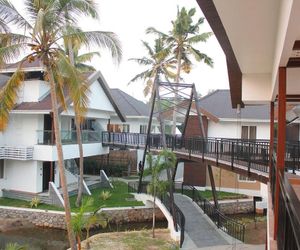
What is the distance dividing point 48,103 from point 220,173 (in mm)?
11730

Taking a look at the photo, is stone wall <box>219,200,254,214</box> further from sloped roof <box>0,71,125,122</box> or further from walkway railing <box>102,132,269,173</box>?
sloped roof <box>0,71,125,122</box>

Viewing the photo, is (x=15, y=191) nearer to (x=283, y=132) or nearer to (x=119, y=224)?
(x=119, y=224)

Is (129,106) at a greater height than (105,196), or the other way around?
(129,106)

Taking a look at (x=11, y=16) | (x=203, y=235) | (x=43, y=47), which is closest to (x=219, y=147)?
(x=203, y=235)

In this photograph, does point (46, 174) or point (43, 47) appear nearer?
point (43, 47)

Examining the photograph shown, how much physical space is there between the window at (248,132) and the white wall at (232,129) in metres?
0.22

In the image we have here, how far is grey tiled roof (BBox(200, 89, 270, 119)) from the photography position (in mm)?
25938

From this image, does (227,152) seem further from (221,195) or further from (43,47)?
(221,195)

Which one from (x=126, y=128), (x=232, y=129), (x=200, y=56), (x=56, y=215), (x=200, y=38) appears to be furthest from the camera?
(x=126, y=128)

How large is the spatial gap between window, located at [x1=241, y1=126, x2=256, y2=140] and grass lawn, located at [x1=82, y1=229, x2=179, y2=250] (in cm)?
1009

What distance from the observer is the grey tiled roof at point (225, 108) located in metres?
25.9

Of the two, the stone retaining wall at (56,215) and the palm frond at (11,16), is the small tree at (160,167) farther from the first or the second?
the palm frond at (11,16)

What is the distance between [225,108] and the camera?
27.5m

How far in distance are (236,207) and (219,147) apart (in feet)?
27.6
